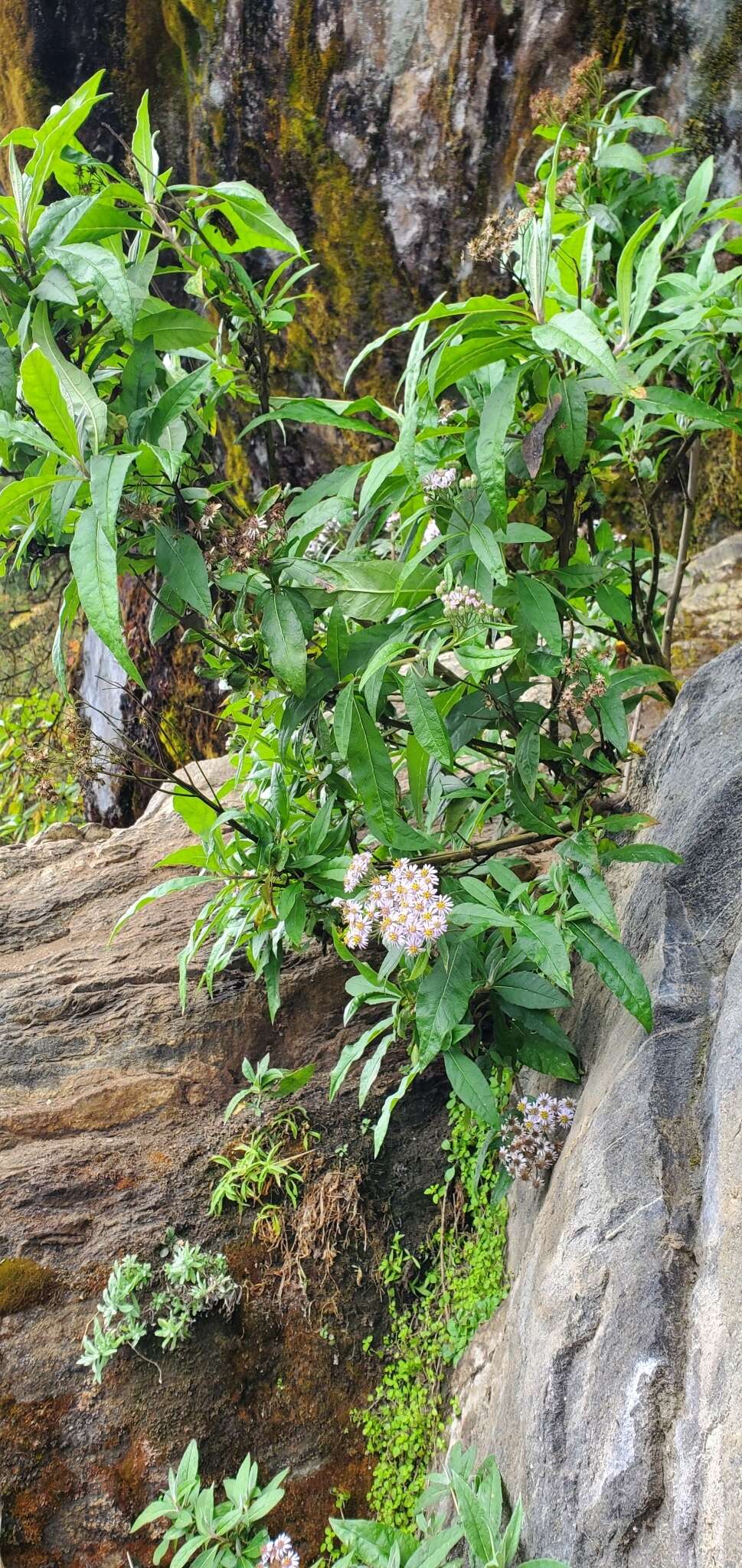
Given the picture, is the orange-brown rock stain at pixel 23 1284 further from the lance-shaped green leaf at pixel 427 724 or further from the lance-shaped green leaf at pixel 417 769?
the lance-shaped green leaf at pixel 427 724

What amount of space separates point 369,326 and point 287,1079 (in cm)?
338

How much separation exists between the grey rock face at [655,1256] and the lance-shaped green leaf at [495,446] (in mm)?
815

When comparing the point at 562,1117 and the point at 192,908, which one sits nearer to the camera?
the point at 562,1117

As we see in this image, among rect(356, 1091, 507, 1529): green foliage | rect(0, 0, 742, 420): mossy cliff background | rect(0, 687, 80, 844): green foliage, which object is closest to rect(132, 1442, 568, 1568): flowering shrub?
rect(356, 1091, 507, 1529): green foliage

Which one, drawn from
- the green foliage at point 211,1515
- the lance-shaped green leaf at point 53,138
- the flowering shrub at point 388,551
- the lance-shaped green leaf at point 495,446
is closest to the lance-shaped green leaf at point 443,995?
the flowering shrub at point 388,551

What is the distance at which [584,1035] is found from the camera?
2.55m

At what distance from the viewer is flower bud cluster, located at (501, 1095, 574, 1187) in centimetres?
244

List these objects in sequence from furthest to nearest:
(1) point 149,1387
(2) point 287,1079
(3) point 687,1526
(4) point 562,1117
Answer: (2) point 287,1079 < (1) point 149,1387 < (4) point 562,1117 < (3) point 687,1526

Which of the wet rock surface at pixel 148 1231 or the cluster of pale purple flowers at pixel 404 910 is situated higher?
the cluster of pale purple flowers at pixel 404 910

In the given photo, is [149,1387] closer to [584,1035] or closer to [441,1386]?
[441,1386]

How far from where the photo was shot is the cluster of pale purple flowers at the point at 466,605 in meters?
2.00

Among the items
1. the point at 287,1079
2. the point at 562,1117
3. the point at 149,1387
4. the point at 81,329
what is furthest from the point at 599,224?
the point at 149,1387

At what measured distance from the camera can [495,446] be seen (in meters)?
1.92

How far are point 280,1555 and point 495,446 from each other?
2.33m
